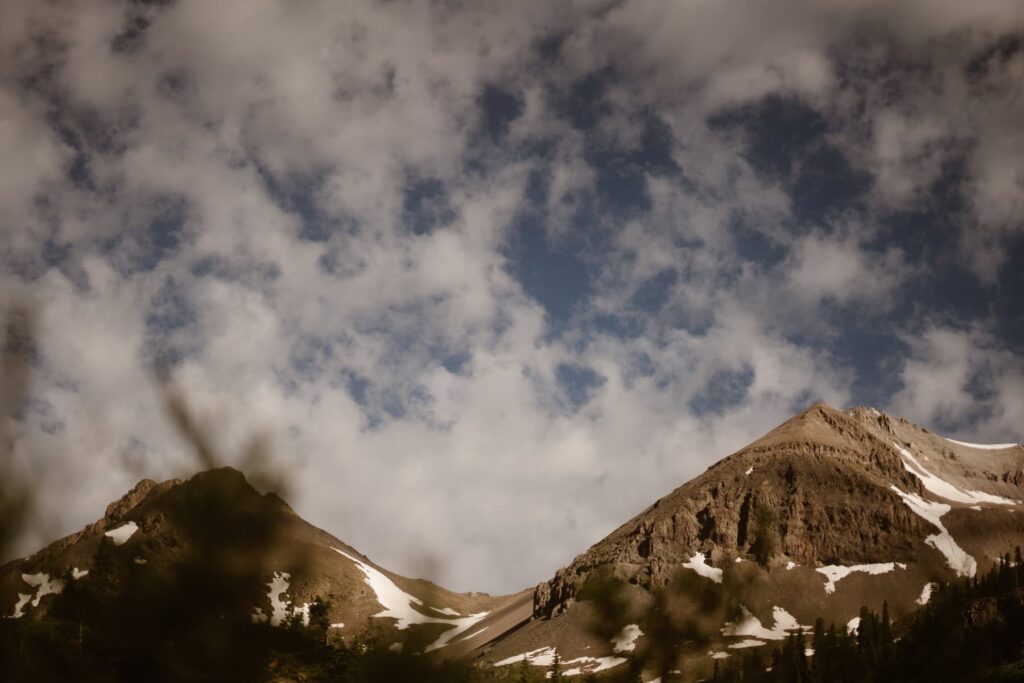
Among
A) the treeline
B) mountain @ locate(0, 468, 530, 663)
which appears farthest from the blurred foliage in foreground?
the treeline

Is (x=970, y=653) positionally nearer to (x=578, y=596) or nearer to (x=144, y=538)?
(x=578, y=596)

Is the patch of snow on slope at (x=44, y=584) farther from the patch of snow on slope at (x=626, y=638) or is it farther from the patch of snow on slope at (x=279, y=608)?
the patch of snow on slope at (x=626, y=638)

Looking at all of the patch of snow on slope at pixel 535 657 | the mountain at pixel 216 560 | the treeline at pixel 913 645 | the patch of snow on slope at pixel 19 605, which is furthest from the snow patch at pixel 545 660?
the mountain at pixel 216 560

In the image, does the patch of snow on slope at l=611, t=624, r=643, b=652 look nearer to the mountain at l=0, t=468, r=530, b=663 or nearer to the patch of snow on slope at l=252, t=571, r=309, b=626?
the mountain at l=0, t=468, r=530, b=663

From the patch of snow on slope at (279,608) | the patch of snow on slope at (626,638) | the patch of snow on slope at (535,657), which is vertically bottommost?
the patch of snow on slope at (626,638)

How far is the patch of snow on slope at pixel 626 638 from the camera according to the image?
23.5 feet

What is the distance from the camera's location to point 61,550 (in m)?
9.52

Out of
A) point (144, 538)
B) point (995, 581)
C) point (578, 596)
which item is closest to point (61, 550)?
point (144, 538)

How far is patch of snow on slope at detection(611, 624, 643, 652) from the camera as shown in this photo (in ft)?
23.5

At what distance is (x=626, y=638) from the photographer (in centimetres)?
787

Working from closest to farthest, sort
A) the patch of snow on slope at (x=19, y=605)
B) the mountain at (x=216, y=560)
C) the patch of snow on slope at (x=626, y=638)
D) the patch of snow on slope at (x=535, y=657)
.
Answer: the mountain at (x=216, y=560)
the patch of snow on slope at (x=19, y=605)
the patch of snow on slope at (x=626, y=638)
the patch of snow on slope at (x=535, y=657)

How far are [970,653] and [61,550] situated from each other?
26.3m

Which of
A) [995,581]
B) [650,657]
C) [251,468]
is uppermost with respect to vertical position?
[995,581]

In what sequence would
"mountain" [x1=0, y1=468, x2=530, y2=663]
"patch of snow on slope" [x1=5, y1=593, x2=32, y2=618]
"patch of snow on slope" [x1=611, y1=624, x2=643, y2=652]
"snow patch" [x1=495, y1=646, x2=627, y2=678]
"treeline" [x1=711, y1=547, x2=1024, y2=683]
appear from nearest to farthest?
"mountain" [x1=0, y1=468, x2=530, y2=663] < "patch of snow on slope" [x1=5, y1=593, x2=32, y2=618] < "patch of snow on slope" [x1=611, y1=624, x2=643, y2=652] < "treeline" [x1=711, y1=547, x2=1024, y2=683] < "snow patch" [x1=495, y1=646, x2=627, y2=678]
